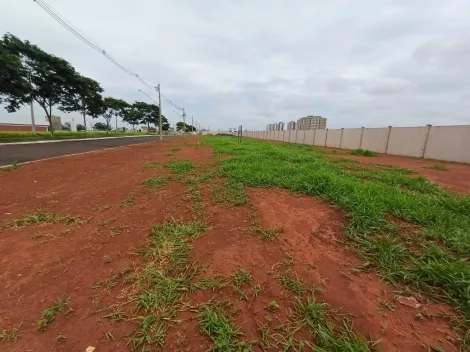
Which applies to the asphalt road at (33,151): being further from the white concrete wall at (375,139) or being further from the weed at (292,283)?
the white concrete wall at (375,139)

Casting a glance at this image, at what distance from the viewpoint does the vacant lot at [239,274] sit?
1650 mm

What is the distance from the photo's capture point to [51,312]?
1.82 metres

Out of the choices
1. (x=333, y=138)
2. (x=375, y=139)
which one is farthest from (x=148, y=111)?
(x=375, y=139)

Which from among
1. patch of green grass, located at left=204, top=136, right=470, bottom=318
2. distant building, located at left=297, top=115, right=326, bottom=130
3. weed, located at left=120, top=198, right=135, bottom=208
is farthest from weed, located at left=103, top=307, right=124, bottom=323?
distant building, located at left=297, top=115, right=326, bottom=130

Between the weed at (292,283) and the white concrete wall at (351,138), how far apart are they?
20.8m

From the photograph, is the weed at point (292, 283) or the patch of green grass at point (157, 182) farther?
the patch of green grass at point (157, 182)

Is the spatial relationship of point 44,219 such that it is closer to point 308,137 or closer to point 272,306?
point 272,306

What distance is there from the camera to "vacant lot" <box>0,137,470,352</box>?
1.65 metres

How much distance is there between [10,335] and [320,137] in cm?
2848

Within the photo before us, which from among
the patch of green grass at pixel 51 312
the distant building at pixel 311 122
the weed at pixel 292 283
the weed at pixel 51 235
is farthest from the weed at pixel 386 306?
the distant building at pixel 311 122

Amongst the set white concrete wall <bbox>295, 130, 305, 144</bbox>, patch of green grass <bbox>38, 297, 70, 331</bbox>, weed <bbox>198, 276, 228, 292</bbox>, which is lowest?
patch of green grass <bbox>38, 297, 70, 331</bbox>

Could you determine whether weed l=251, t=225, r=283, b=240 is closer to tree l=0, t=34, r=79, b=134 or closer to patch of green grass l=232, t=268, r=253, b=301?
patch of green grass l=232, t=268, r=253, b=301

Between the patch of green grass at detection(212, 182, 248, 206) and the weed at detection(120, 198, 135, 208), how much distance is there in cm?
148

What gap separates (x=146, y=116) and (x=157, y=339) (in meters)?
81.0
